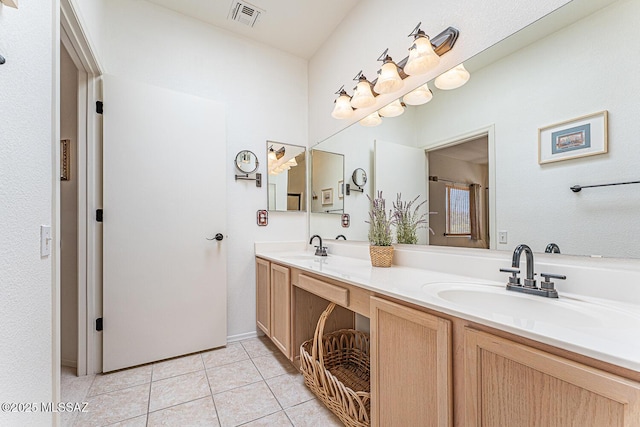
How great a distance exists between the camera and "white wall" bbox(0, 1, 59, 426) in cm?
75

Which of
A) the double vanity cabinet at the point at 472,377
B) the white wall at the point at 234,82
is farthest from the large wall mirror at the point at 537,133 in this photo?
the white wall at the point at 234,82

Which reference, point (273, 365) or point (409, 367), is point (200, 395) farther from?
point (409, 367)

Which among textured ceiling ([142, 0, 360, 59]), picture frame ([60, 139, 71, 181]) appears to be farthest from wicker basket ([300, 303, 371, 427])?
textured ceiling ([142, 0, 360, 59])

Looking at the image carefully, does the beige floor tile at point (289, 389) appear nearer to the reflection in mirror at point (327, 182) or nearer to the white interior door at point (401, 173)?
the white interior door at point (401, 173)

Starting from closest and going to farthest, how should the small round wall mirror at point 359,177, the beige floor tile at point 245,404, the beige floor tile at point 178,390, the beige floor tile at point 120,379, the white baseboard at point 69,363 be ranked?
the beige floor tile at point 245,404, the beige floor tile at point 178,390, the beige floor tile at point 120,379, the white baseboard at point 69,363, the small round wall mirror at point 359,177

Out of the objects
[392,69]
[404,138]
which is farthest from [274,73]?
[404,138]

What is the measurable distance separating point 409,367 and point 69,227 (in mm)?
2408

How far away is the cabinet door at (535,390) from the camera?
54 cm

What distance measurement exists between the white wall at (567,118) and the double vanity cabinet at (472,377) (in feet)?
2.06

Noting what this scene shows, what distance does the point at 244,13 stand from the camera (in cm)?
227

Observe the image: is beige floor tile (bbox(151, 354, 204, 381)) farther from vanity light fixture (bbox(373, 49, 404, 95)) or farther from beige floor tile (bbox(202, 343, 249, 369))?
vanity light fixture (bbox(373, 49, 404, 95))

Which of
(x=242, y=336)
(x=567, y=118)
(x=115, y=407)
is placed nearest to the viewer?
(x=567, y=118)

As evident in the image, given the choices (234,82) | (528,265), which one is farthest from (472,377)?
(234,82)

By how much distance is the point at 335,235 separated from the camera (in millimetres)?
2443
